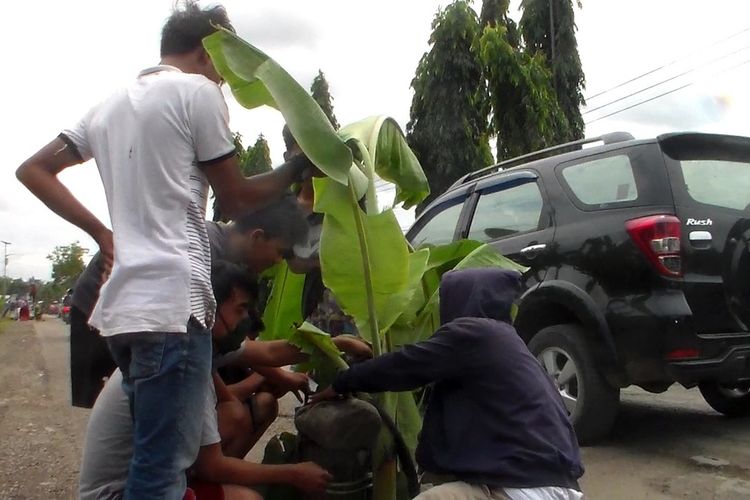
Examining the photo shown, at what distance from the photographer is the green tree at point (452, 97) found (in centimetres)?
1409

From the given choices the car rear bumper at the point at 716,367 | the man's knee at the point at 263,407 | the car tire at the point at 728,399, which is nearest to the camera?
the man's knee at the point at 263,407

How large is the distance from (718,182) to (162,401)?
12.1 feet

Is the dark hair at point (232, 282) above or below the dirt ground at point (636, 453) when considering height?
above

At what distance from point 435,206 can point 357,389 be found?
11.5ft

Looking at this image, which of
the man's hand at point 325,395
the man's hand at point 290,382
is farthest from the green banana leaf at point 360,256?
the man's hand at point 290,382

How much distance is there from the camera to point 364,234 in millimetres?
2680

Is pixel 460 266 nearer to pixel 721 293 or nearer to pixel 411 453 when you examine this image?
pixel 411 453

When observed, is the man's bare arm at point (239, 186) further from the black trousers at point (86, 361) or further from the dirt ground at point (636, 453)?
the dirt ground at point (636, 453)

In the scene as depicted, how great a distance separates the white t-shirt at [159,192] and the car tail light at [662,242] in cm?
278

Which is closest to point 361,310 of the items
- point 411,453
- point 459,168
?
point 411,453

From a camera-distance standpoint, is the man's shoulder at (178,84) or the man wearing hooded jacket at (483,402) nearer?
the man's shoulder at (178,84)

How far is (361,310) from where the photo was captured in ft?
9.00

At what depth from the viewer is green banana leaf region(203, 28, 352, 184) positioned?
7.65ft

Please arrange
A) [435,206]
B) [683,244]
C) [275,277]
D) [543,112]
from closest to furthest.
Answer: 1. [275,277]
2. [683,244]
3. [435,206]
4. [543,112]
